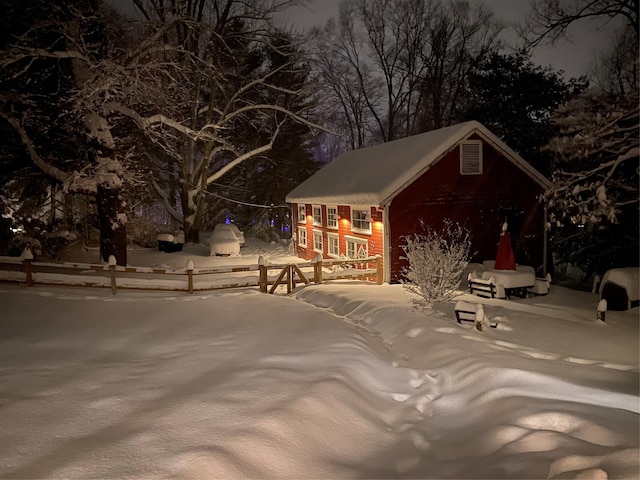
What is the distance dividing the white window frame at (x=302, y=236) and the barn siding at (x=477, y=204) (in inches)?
414

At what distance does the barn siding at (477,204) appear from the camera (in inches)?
695

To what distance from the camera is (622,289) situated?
13703 mm

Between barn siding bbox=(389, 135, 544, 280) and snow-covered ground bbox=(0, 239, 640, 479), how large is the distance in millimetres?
7176

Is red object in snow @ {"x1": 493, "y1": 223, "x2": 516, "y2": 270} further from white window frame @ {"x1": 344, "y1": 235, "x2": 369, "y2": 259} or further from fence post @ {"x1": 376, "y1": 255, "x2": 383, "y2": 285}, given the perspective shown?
white window frame @ {"x1": 344, "y1": 235, "x2": 369, "y2": 259}

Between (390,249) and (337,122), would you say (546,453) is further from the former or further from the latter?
(337,122)

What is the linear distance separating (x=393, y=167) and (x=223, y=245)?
486 inches

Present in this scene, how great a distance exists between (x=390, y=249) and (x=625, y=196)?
9.88 metres

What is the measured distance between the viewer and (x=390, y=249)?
17328mm

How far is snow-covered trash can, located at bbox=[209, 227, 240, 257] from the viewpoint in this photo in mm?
26359

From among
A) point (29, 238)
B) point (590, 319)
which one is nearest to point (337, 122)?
point (29, 238)

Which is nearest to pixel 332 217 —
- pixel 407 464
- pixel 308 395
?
pixel 308 395

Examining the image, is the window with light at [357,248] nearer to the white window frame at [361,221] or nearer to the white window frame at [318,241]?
the white window frame at [361,221]

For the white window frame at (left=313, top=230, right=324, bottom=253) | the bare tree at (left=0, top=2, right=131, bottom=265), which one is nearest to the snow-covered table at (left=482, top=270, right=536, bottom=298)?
the white window frame at (left=313, top=230, right=324, bottom=253)

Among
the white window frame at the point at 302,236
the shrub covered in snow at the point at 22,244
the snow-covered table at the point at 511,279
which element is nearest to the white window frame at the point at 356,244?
the snow-covered table at the point at 511,279
